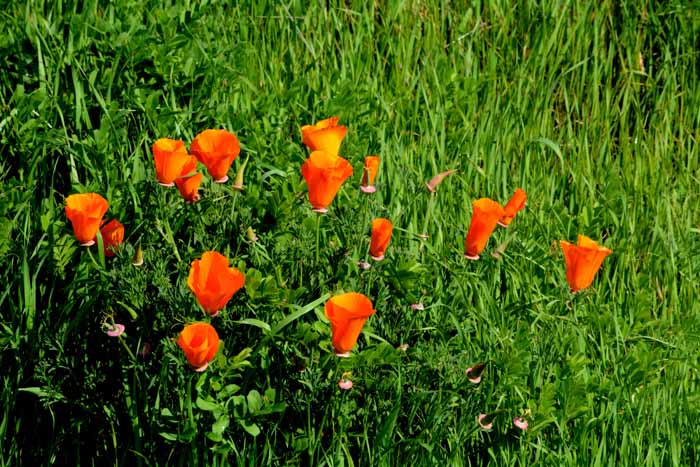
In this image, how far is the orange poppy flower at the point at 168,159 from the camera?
2.32 meters

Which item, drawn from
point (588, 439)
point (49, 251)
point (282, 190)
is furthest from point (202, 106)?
point (588, 439)

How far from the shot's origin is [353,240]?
2602mm

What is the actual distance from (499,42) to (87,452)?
224 cm

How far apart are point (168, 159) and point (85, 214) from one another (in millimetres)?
239

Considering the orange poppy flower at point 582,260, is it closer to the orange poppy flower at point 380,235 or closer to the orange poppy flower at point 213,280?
the orange poppy flower at point 380,235

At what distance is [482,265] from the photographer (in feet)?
9.46

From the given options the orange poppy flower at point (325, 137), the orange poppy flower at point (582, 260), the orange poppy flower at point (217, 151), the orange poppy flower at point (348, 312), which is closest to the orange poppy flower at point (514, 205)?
the orange poppy flower at point (582, 260)

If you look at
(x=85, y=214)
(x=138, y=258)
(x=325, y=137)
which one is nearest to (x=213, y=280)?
(x=138, y=258)

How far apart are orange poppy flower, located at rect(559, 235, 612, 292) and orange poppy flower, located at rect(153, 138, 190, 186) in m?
1.00

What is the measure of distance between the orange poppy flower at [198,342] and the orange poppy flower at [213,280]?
0.07 metres

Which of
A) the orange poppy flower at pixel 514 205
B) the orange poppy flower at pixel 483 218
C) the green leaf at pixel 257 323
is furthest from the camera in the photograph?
the orange poppy flower at pixel 514 205

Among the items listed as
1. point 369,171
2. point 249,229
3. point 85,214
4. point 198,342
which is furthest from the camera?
point 369,171

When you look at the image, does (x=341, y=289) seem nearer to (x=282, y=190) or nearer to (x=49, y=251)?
(x=282, y=190)

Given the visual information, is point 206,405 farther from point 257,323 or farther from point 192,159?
point 192,159
